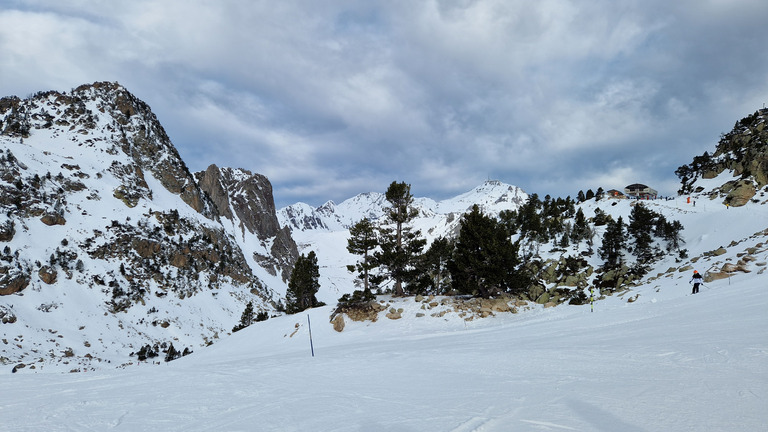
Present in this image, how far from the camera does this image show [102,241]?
5712 cm

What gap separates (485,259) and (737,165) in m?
68.1

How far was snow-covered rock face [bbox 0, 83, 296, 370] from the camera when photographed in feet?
140

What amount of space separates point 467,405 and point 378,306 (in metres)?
22.7

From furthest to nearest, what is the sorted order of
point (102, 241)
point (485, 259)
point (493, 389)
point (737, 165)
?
point (737, 165)
point (102, 241)
point (485, 259)
point (493, 389)

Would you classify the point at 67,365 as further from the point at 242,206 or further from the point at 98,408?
the point at 242,206

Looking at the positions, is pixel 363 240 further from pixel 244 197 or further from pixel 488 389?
pixel 244 197

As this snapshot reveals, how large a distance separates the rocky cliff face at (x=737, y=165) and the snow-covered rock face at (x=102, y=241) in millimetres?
85958

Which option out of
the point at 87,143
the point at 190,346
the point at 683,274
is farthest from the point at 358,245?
the point at 87,143

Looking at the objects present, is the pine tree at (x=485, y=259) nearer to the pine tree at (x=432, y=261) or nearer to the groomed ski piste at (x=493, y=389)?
the pine tree at (x=432, y=261)

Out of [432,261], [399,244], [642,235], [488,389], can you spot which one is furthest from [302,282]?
[642,235]

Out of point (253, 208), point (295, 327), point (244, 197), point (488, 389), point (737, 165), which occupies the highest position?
point (244, 197)

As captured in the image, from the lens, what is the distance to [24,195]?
173 feet

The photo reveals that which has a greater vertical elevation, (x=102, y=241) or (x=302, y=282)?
(x=102, y=241)

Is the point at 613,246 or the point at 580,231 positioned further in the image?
the point at 580,231
